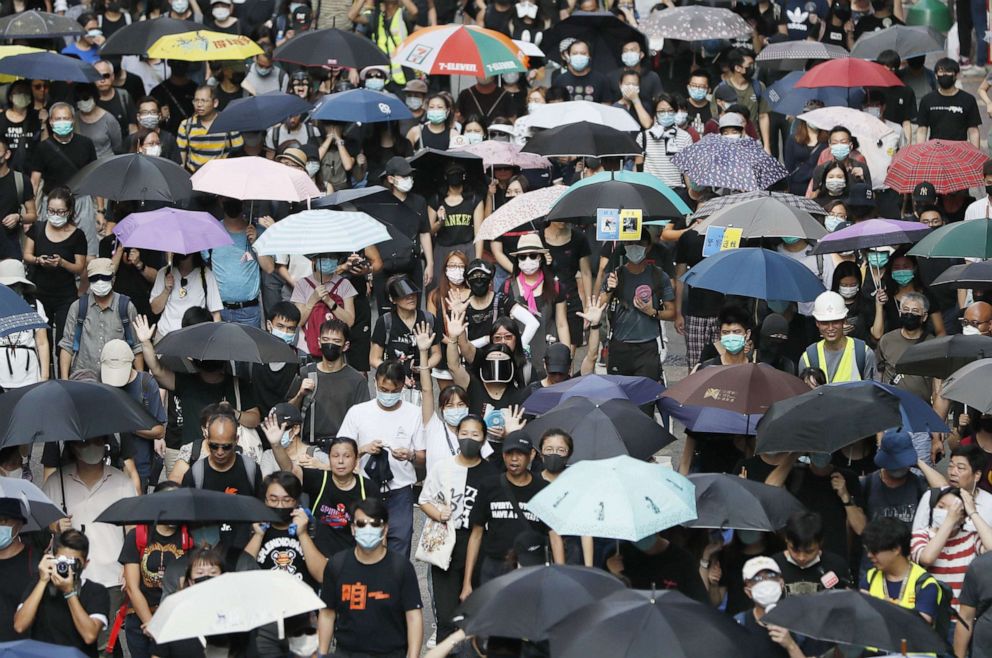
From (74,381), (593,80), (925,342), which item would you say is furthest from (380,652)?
(593,80)

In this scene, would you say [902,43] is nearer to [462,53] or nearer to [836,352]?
[462,53]

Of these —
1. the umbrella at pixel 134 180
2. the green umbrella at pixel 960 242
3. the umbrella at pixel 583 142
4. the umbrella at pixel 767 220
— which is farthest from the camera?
the umbrella at pixel 583 142

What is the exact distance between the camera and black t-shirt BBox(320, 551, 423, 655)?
444 inches

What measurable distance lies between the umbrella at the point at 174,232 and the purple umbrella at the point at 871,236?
448 cm

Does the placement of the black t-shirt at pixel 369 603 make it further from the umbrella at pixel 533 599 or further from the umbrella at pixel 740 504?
the umbrella at pixel 740 504

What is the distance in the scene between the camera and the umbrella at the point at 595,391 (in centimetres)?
1337

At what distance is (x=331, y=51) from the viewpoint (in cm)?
2019

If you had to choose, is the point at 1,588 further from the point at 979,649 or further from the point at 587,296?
the point at 587,296

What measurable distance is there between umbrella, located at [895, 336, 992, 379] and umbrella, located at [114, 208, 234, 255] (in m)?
5.07

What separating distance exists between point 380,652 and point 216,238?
505 cm

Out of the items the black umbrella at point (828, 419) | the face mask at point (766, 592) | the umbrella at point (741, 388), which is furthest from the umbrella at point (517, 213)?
the face mask at point (766, 592)

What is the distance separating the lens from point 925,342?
13.8 meters

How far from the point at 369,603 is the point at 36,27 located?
37.2 feet

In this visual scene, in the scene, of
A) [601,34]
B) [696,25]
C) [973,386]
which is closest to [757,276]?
[973,386]
